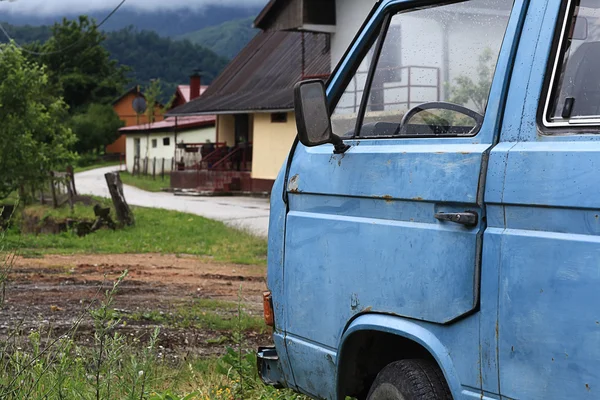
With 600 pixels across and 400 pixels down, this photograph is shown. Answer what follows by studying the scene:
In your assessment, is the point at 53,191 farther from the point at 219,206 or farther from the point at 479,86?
the point at 479,86

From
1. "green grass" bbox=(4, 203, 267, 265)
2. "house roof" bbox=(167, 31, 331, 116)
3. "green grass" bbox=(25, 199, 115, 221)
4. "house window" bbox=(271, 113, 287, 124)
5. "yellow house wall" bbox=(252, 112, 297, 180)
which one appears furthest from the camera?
"house window" bbox=(271, 113, 287, 124)

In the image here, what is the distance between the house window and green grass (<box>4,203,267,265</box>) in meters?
11.2

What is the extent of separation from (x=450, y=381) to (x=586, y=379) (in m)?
0.66

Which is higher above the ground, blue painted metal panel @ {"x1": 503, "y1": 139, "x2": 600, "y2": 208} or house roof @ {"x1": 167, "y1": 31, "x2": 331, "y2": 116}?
house roof @ {"x1": 167, "y1": 31, "x2": 331, "y2": 116}

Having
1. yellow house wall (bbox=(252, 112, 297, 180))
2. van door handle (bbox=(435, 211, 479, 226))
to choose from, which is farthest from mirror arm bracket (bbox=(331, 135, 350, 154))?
yellow house wall (bbox=(252, 112, 297, 180))

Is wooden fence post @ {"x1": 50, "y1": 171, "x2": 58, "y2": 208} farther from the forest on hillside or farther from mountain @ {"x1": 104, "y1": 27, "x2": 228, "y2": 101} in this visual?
mountain @ {"x1": 104, "y1": 27, "x2": 228, "y2": 101}

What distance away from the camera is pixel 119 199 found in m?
20.4

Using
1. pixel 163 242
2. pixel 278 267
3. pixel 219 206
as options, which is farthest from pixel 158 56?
pixel 278 267

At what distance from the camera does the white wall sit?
49.9 m

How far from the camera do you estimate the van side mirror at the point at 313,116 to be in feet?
14.4

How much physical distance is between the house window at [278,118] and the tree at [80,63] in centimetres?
5152

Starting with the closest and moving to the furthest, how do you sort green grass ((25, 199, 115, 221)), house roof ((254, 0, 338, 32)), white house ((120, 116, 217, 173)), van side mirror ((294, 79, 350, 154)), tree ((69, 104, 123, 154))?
van side mirror ((294, 79, 350, 154)) < green grass ((25, 199, 115, 221)) < house roof ((254, 0, 338, 32)) < white house ((120, 116, 217, 173)) < tree ((69, 104, 123, 154))

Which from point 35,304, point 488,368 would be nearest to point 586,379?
point 488,368

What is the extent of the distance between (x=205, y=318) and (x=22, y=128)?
15.0 metres
